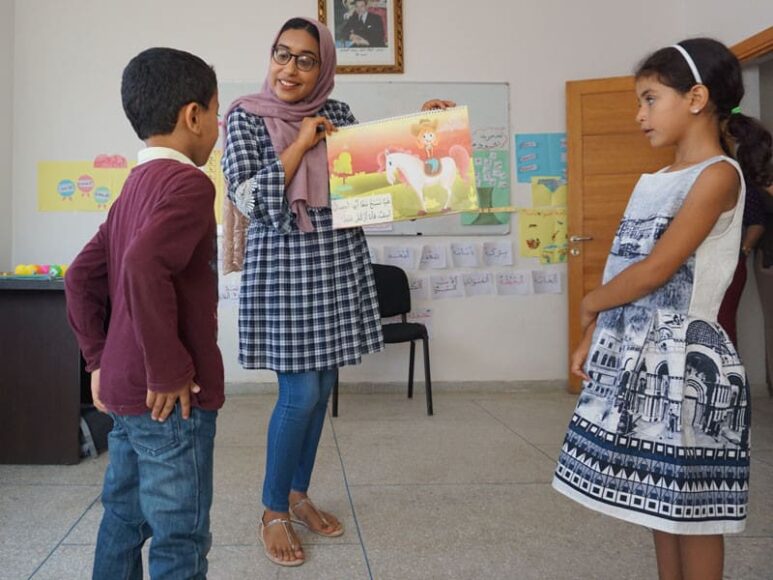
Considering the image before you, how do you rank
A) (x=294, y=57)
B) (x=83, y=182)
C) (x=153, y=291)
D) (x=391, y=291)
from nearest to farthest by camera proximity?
(x=153, y=291) → (x=294, y=57) → (x=391, y=291) → (x=83, y=182)

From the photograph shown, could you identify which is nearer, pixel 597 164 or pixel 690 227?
pixel 690 227

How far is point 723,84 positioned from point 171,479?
1145 millimetres

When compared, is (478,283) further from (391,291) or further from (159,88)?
(159,88)

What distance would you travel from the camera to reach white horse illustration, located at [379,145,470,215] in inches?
63.6

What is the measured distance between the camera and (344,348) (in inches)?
64.0

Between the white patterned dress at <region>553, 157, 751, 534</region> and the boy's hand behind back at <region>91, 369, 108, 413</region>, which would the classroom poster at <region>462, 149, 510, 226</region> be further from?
the boy's hand behind back at <region>91, 369, 108, 413</region>

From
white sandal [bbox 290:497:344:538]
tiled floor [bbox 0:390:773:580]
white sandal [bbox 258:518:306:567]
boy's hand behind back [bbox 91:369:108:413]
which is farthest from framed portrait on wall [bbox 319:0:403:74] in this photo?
boy's hand behind back [bbox 91:369:108:413]

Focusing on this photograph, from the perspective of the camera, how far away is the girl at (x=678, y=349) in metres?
1.03

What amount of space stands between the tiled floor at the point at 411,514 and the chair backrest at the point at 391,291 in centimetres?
84

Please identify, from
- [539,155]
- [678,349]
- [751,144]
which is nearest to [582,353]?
[678,349]

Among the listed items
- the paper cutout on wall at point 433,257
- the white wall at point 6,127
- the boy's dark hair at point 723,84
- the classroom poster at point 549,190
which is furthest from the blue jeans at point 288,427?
the white wall at point 6,127

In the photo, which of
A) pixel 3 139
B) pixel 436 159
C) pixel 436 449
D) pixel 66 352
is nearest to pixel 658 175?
pixel 436 159

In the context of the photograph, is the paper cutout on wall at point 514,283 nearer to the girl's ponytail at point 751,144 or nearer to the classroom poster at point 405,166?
the classroom poster at point 405,166

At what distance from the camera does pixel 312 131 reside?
61.0 inches
